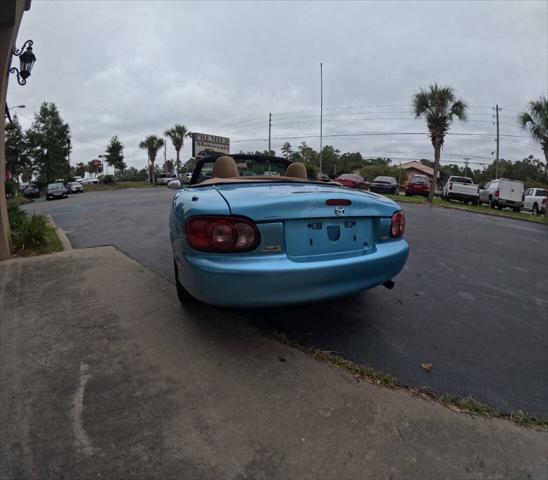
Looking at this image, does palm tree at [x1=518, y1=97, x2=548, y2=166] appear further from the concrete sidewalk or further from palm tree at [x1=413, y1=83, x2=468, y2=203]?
the concrete sidewalk

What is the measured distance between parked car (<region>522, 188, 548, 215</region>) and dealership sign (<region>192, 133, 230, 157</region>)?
19.2 m

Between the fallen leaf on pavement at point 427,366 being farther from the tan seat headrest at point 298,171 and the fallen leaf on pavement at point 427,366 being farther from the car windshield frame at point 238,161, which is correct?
the car windshield frame at point 238,161

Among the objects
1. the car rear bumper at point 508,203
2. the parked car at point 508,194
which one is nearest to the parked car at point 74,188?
the parked car at point 508,194

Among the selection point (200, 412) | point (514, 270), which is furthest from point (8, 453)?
point (514, 270)

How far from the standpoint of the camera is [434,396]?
7.69ft

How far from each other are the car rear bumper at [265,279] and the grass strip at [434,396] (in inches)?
17.9

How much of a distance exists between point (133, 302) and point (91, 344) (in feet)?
2.69

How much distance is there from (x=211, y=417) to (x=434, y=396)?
135 centimetres

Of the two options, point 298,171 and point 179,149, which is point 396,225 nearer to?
point 298,171

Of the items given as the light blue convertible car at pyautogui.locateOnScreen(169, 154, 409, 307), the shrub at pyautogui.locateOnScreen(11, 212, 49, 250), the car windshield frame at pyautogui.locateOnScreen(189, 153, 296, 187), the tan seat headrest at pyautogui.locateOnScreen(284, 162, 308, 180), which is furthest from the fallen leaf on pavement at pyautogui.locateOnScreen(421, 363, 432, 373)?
the shrub at pyautogui.locateOnScreen(11, 212, 49, 250)

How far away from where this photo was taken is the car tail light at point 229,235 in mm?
2383

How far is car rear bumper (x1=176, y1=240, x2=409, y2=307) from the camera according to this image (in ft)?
7.63

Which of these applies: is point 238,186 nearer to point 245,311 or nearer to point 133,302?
point 245,311

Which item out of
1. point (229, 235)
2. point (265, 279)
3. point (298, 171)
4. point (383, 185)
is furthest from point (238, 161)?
point (383, 185)
